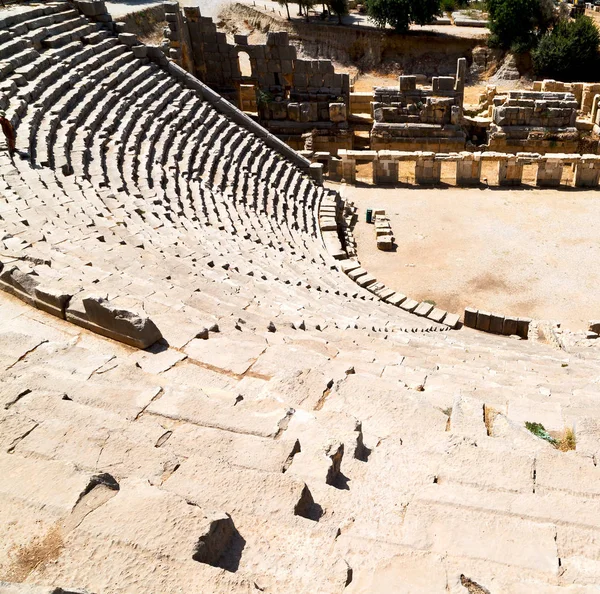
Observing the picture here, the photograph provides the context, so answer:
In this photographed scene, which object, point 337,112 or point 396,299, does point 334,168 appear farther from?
point 396,299

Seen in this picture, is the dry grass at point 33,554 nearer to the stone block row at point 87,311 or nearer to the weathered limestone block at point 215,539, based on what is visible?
the weathered limestone block at point 215,539

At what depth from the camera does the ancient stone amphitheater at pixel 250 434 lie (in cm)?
322

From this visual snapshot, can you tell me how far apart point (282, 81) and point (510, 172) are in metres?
10.6

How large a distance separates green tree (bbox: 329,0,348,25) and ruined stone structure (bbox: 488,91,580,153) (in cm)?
1932

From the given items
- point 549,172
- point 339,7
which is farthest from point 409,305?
point 339,7

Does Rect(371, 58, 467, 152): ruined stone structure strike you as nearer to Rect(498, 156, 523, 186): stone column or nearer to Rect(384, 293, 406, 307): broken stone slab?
Rect(498, 156, 523, 186): stone column

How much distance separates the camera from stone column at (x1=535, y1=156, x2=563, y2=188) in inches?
858

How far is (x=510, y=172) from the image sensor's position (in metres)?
22.1

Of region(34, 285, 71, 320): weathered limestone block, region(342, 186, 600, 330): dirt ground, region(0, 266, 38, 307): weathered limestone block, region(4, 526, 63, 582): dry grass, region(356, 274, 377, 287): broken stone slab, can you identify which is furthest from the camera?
region(342, 186, 600, 330): dirt ground

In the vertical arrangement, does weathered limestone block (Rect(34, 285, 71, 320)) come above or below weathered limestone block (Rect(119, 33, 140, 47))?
below

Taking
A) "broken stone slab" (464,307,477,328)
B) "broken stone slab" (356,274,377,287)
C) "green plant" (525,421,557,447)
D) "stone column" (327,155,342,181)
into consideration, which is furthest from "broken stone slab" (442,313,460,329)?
"stone column" (327,155,342,181)

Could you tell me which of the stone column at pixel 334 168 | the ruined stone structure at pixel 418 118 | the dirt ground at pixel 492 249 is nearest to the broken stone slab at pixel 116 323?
the dirt ground at pixel 492 249

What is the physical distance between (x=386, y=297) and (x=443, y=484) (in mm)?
10387

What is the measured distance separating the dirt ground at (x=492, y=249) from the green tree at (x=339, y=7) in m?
22.9
